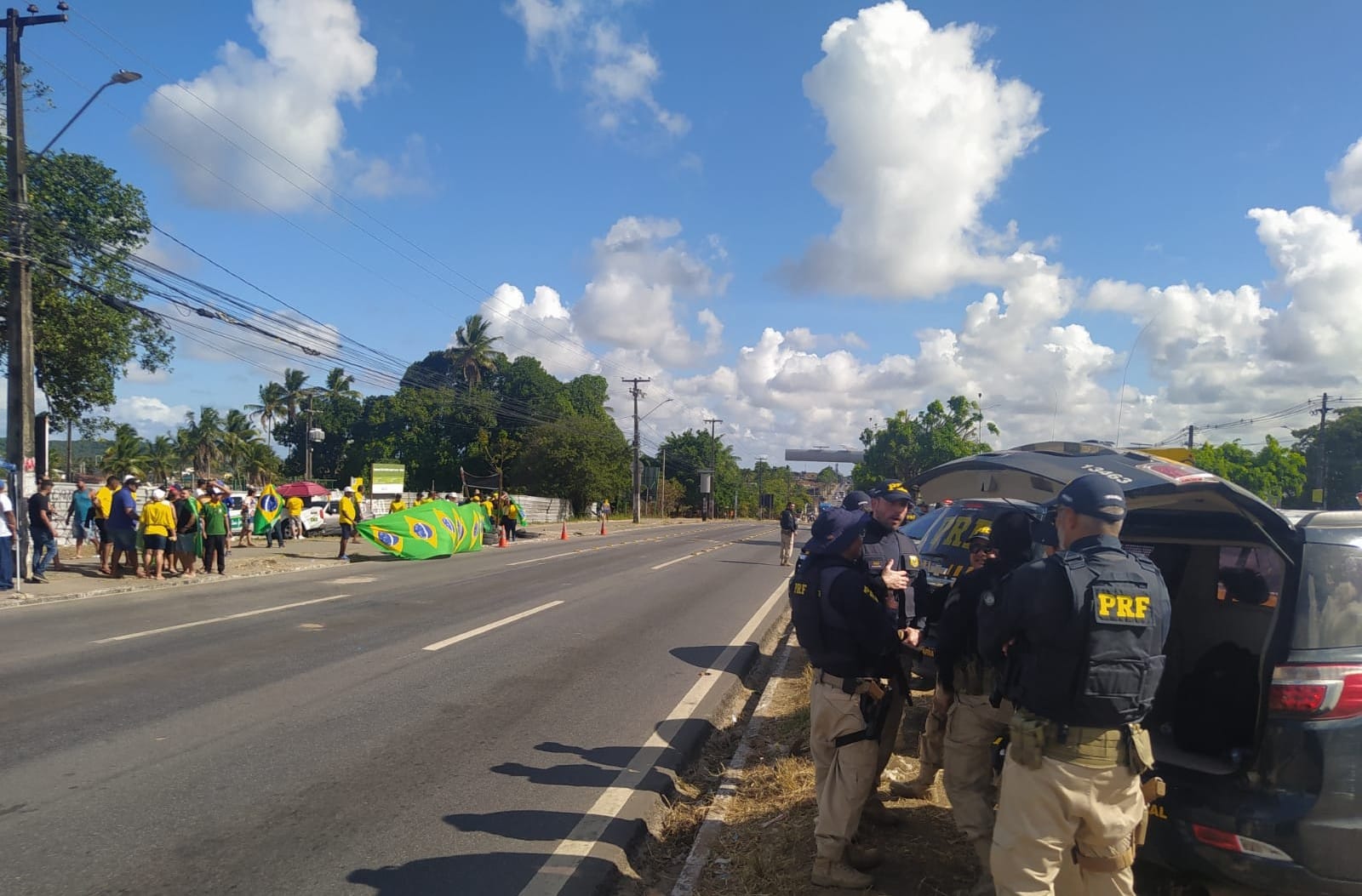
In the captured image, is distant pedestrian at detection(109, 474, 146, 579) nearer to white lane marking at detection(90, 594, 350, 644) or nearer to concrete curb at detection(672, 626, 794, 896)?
white lane marking at detection(90, 594, 350, 644)

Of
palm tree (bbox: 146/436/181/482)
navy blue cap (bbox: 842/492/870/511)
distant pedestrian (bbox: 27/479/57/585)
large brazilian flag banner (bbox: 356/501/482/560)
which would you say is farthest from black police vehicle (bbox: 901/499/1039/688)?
palm tree (bbox: 146/436/181/482)

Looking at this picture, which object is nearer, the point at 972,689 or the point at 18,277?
the point at 972,689

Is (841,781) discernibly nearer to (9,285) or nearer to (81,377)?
(9,285)

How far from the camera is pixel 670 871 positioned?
429cm

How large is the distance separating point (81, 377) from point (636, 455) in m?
36.1

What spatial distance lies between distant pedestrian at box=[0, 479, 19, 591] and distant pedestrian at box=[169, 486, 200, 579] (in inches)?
89.8

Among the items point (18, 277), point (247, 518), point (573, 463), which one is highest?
point (18, 277)

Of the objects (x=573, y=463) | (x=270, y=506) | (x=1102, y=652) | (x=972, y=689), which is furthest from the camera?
(x=573, y=463)

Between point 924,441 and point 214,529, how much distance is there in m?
38.3

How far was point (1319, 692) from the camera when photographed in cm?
288

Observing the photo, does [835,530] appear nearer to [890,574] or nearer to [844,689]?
[890,574]

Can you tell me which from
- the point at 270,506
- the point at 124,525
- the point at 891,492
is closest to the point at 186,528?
the point at 124,525

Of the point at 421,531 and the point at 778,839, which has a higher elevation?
Result: the point at 421,531

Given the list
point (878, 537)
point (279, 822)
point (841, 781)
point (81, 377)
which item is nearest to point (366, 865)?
point (279, 822)
